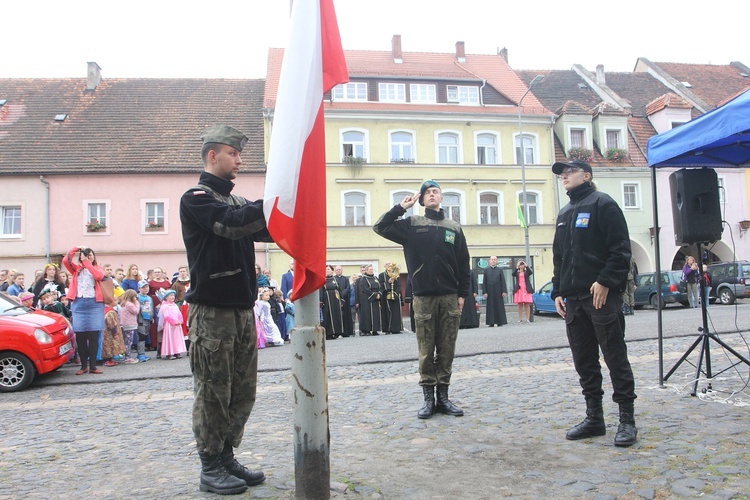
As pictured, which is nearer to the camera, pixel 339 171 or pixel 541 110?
pixel 339 171

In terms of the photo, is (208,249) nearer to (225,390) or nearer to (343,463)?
(225,390)

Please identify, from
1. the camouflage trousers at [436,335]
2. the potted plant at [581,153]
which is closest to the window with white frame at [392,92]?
the potted plant at [581,153]

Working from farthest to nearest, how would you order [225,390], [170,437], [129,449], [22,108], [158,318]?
[22,108]
[158,318]
[170,437]
[129,449]
[225,390]

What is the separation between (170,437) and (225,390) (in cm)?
192

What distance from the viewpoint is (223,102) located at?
32938 millimetres

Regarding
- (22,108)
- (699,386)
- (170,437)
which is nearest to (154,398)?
(170,437)

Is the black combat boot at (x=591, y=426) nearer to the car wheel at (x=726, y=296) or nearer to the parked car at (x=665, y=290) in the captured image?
the parked car at (x=665, y=290)

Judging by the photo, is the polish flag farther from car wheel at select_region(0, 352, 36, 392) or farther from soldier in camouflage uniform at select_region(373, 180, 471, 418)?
car wheel at select_region(0, 352, 36, 392)

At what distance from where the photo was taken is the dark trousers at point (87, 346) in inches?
394

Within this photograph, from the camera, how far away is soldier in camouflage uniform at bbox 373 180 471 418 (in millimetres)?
5844

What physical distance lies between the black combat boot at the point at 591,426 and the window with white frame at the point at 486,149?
28.0 m

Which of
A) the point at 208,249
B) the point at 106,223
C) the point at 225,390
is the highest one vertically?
the point at 106,223

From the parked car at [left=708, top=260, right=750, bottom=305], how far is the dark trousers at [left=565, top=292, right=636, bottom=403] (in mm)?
21692

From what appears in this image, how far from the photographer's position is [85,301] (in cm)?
997
